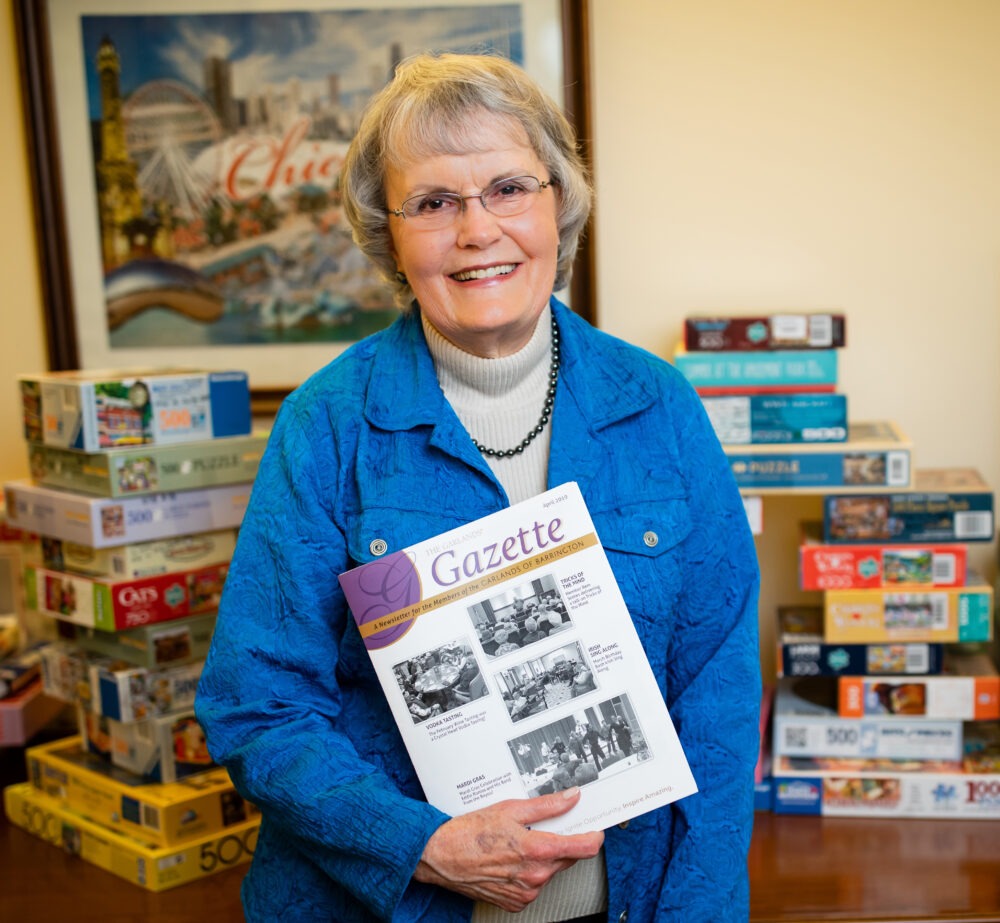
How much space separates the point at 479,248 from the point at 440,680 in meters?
0.42

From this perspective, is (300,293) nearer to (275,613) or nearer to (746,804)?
(275,613)

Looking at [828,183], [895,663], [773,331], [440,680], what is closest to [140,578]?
[440,680]

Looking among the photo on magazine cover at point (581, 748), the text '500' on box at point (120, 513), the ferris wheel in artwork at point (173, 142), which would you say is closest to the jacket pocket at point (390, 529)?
the photo on magazine cover at point (581, 748)

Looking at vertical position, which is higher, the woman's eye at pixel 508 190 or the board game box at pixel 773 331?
the woman's eye at pixel 508 190

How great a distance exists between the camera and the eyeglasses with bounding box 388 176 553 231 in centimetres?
111

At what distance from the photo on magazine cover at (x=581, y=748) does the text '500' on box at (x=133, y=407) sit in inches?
35.4

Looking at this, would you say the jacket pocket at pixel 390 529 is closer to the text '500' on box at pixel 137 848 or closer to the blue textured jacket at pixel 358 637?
the blue textured jacket at pixel 358 637

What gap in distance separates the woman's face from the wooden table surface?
91 cm

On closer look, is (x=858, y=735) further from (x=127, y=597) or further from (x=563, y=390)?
(x=127, y=597)

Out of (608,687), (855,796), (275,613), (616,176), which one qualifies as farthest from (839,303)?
(275,613)

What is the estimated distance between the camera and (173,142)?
2.00 metres

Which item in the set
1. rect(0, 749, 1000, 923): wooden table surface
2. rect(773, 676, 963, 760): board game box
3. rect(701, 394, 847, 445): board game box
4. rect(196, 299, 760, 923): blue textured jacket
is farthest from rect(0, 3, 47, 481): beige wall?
rect(773, 676, 963, 760): board game box

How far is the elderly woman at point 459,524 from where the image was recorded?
106 centimetres

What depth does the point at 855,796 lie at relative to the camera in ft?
5.86
